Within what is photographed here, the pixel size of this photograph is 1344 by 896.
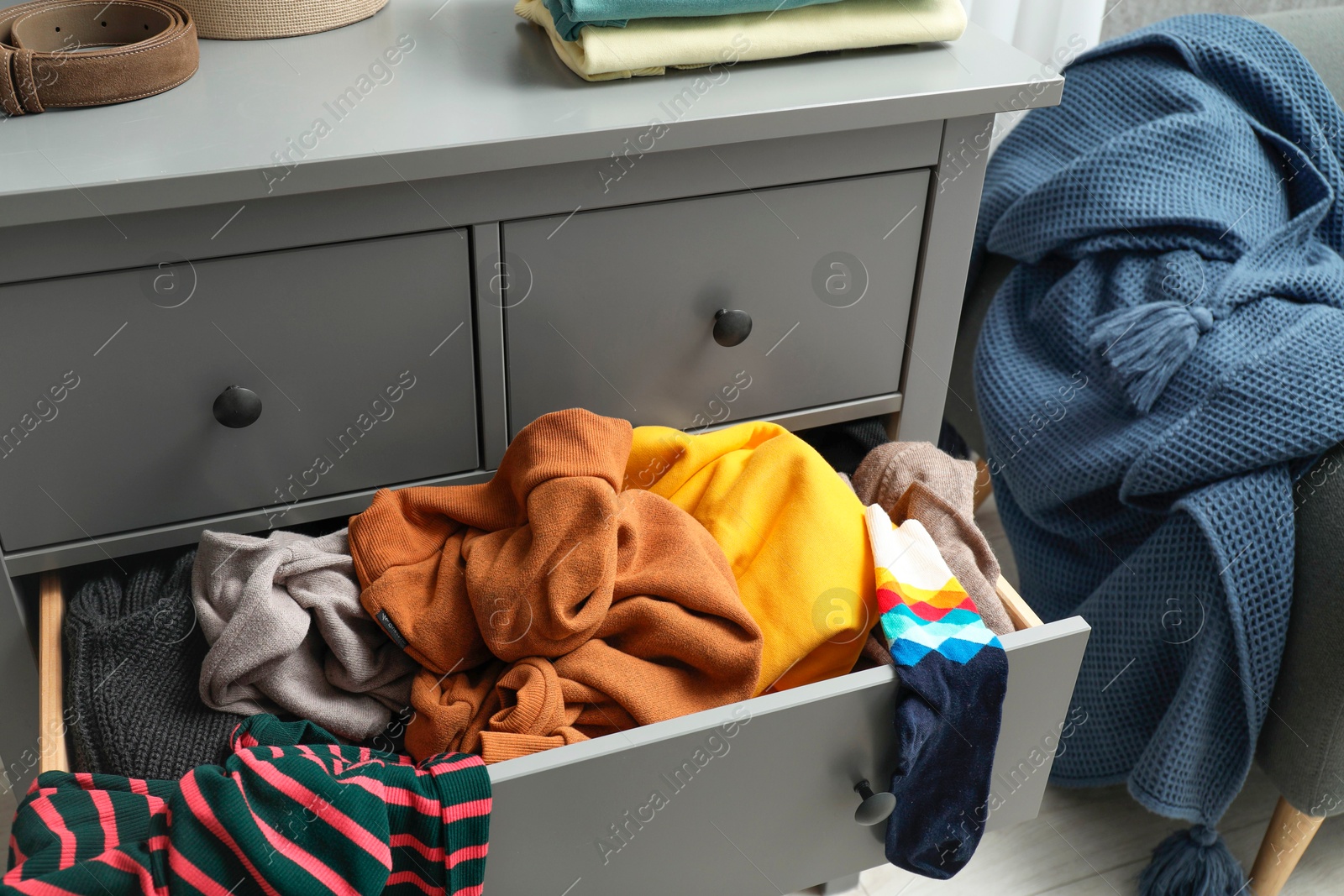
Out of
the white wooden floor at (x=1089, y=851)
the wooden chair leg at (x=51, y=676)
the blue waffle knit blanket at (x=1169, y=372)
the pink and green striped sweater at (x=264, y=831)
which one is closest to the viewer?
the pink and green striped sweater at (x=264, y=831)

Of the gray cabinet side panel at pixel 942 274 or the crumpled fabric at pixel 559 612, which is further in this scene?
the gray cabinet side panel at pixel 942 274

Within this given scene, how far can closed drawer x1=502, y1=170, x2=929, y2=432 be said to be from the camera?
74 centimetres

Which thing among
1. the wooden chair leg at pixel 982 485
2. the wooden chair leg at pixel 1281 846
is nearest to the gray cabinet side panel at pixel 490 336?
the wooden chair leg at pixel 982 485

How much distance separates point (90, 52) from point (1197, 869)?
1046 mm

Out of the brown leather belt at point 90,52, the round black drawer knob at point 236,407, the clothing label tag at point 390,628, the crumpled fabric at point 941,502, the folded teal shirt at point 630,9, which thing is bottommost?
the crumpled fabric at point 941,502

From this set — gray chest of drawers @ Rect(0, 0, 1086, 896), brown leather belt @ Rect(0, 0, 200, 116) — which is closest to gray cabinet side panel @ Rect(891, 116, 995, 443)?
gray chest of drawers @ Rect(0, 0, 1086, 896)

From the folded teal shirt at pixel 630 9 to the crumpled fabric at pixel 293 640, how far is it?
368 millimetres

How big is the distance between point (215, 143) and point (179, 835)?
373mm

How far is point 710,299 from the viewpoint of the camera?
0.79 m

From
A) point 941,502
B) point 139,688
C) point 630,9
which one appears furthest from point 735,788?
point 630,9

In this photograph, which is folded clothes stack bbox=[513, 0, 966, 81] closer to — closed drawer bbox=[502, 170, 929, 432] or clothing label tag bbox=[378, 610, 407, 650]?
closed drawer bbox=[502, 170, 929, 432]

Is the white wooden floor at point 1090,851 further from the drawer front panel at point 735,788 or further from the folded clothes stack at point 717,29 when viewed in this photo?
the folded clothes stack at point 717,29

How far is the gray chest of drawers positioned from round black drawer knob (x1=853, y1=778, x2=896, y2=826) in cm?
1

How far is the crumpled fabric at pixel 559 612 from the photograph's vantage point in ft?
2.08
